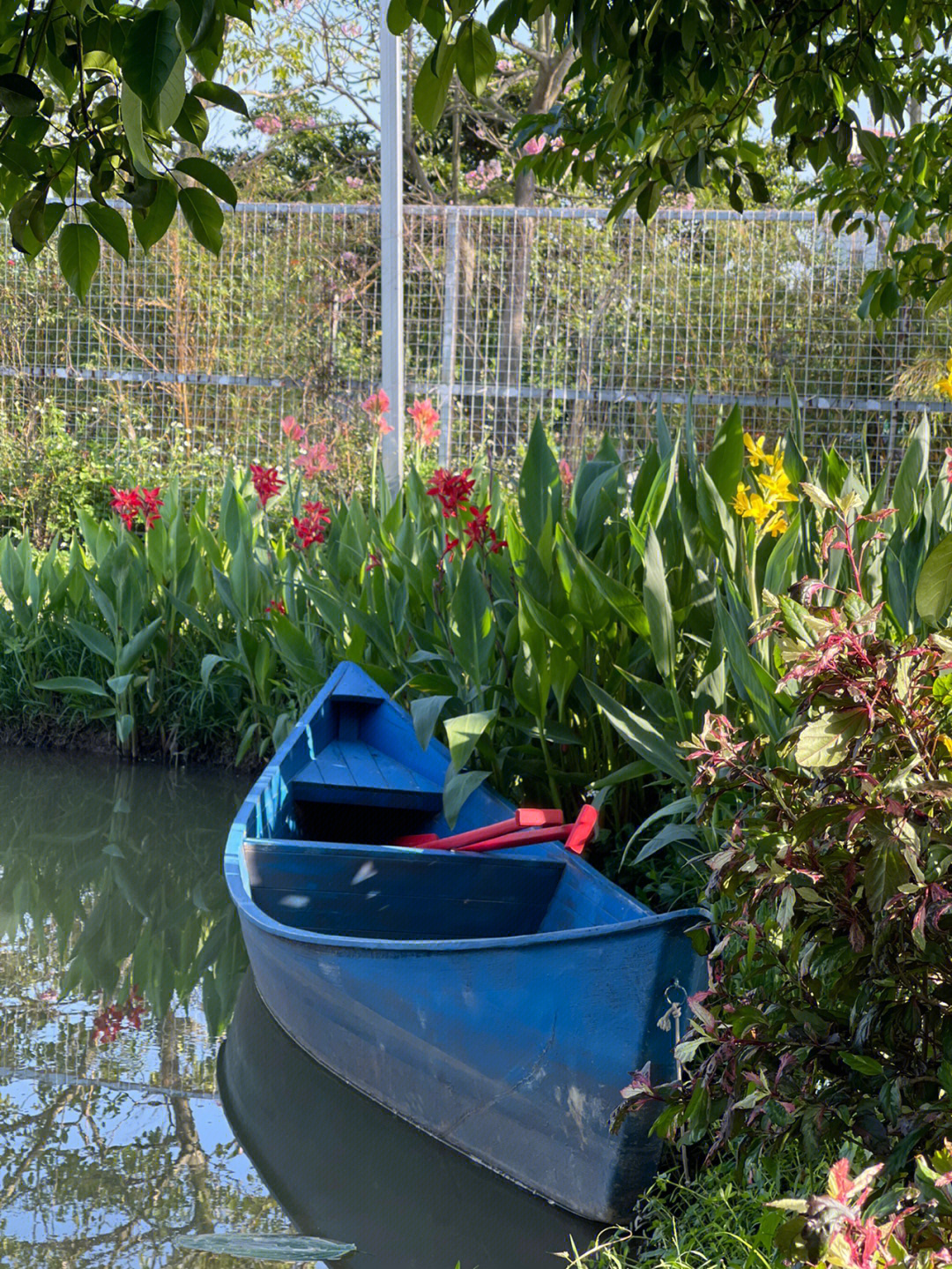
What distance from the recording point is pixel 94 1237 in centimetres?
203

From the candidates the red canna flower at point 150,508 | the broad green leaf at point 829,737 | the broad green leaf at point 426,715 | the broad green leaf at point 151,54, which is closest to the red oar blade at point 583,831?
the broad green leaf at point 426,715

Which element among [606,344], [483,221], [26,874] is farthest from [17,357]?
[26,874]

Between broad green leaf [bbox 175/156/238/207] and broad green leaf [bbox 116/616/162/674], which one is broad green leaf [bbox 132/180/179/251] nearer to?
broad green leaf [bbox 175/156/238/207]

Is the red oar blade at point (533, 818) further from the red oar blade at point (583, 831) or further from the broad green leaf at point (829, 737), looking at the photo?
the broad green leaf at point (829, 737)

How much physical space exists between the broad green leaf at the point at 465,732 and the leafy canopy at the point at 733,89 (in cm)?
109

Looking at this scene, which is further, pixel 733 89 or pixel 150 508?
pixel 150 508

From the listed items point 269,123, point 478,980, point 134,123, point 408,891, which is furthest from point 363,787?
point 269,123

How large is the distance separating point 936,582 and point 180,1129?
1.91 meters

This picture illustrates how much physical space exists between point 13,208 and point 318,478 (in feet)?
20.4

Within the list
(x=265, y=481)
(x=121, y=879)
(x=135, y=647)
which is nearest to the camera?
(x=121, y=879)

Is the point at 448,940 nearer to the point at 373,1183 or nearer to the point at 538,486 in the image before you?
the point at 373,1183

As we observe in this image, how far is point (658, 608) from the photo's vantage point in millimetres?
2494

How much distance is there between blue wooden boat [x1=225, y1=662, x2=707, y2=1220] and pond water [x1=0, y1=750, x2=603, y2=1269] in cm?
A: 9

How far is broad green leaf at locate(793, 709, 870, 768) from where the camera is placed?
4.25ft
